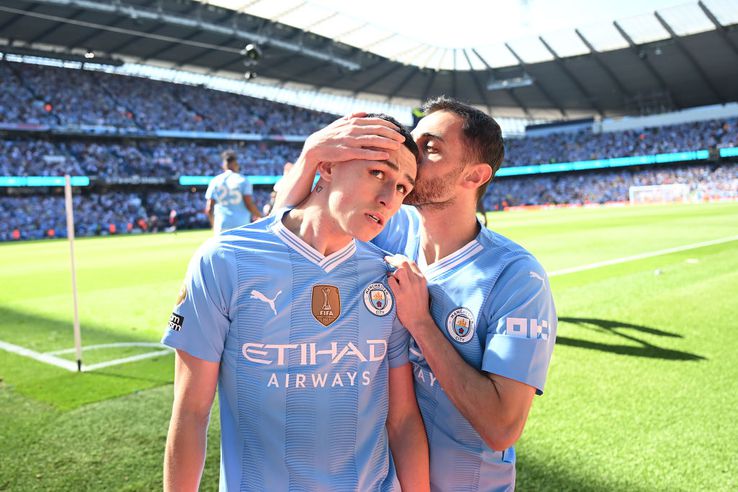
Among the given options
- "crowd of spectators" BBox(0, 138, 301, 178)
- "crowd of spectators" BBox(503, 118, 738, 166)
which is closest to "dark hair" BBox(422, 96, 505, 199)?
"crowd of spectators" BBox(0, 138, 301, 178)

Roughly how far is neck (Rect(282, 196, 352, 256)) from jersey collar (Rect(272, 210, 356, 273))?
0.06ft

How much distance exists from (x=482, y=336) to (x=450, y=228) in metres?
0.54

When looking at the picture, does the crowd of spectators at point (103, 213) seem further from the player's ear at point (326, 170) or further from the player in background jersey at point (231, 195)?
the player's ear at point (326, 170)

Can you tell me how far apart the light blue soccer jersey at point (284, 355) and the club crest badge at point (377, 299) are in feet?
0.10

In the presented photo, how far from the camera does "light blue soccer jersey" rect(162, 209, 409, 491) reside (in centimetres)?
190

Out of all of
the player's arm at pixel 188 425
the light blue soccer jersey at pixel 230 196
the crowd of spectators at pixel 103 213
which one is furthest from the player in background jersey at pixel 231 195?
the crowd of spectators at pixel 103 213

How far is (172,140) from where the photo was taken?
181 ft

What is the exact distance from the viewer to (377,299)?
2.10 meters

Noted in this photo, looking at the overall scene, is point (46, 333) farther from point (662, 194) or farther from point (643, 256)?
point (662, 194)

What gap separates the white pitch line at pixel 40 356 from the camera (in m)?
6.41

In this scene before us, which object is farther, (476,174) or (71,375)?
(71,375)

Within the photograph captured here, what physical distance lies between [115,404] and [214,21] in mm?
41449

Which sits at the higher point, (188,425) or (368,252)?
(368,252)

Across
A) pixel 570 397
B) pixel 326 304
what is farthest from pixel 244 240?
pixel 570 397
